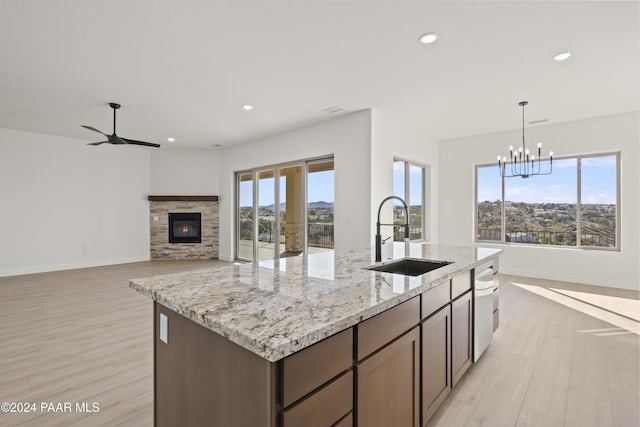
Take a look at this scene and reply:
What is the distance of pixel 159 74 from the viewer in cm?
356

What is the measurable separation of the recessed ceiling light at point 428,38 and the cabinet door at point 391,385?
2.51 metres

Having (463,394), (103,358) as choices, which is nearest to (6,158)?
(103,358)

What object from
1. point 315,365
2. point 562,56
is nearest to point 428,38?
point 562,56

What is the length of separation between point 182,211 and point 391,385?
7.54 metres

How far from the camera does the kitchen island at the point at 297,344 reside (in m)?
0.97

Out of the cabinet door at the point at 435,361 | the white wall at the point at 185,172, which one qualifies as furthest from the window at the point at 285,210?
the cabinet door at the point at 435,361

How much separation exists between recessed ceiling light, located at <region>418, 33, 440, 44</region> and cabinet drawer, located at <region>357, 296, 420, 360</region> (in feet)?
7.77

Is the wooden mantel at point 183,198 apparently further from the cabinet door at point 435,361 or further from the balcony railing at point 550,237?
the cabinet door at point 435,361

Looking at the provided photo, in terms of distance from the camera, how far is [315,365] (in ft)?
3.36

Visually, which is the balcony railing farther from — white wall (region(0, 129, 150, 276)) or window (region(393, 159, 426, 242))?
white wall (region(0, 129, 150, 276))

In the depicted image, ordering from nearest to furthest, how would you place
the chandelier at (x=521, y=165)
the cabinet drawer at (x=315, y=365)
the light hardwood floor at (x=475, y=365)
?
the cabinet drawer at (x=315, y=365)
the light hardwood floor at (x=475, y=365)
the chandelier at (x=521, y=165)

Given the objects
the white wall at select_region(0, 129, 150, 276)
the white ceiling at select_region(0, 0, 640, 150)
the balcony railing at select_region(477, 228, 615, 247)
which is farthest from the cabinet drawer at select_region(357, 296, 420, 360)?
the white wall at select_region(0, 129, 150, 276)

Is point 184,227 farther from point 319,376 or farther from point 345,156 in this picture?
point 319,376

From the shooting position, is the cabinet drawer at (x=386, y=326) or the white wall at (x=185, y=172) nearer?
the cabinet drawer at (x=386, y=326)
